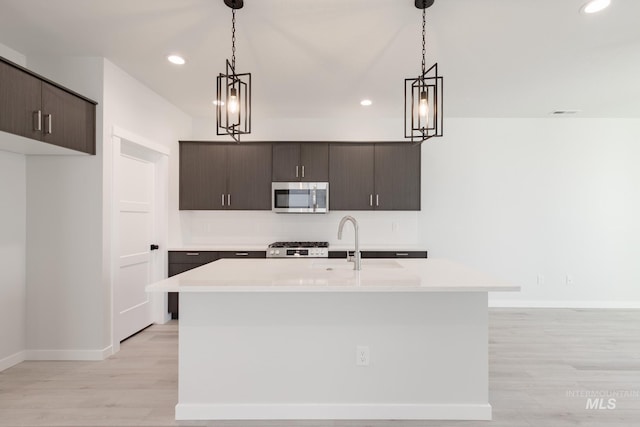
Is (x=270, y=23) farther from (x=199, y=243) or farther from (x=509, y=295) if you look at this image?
(x=509, y=295)

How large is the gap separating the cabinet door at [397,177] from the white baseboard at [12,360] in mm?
3869

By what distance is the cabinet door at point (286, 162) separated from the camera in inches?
183

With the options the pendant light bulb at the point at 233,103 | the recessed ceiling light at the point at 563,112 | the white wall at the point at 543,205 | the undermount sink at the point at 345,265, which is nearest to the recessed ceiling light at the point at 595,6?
the undermount sink at the point at 345,265

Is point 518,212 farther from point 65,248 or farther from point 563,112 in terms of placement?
point 65,248

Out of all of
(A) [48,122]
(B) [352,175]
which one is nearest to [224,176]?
(B) [352,175]

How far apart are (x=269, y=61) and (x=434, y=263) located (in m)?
2.20

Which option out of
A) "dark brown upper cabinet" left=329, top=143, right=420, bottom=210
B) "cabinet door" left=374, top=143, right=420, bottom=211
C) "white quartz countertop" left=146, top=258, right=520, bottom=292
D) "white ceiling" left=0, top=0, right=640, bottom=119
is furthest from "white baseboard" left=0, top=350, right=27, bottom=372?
"cabinet door" left=374, top=143, right=420, bottom=211

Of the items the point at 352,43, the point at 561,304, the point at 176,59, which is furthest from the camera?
the point at 561,304

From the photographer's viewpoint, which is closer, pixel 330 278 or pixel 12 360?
pixel 330 278

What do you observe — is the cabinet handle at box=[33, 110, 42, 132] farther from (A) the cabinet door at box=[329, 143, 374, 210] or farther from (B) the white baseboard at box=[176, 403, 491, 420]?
(A) the cabinet door at box=[329, 143, 374, 210]

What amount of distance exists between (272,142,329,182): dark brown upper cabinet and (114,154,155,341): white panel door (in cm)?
150

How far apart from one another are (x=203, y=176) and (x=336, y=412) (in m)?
3.40

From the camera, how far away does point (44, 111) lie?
264 centimetres

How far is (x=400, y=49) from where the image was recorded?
9.53ft
